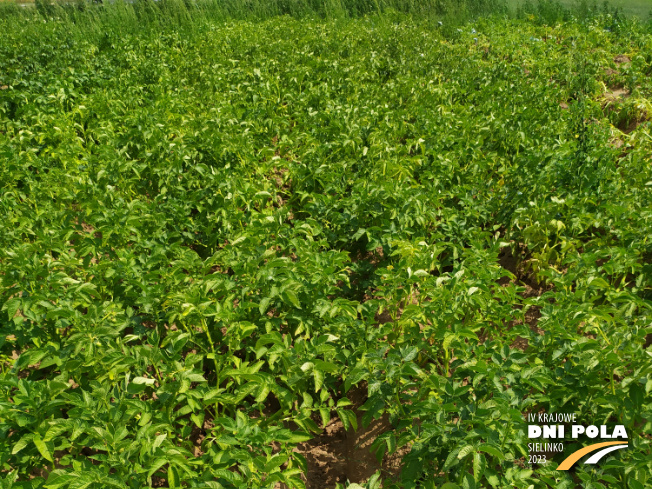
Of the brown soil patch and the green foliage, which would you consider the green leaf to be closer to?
the green foliage

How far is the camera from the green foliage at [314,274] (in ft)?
6.57

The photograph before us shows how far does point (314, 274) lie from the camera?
2.66 meters

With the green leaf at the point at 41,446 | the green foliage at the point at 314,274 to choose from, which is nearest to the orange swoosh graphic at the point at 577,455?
the green foliage at the point at 314,274

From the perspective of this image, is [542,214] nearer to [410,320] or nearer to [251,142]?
[410,320]

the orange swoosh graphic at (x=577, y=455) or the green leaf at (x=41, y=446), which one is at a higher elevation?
the green leaf at (x=41, y=446)

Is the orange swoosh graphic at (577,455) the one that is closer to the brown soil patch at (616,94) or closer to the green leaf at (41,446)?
the green leaf at (41,446)

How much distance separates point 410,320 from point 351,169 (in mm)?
2060

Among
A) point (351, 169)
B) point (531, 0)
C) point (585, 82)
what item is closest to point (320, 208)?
point (351, 169)

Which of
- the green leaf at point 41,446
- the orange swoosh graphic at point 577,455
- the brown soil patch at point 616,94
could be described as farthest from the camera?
the brown soil patch at point 616,94

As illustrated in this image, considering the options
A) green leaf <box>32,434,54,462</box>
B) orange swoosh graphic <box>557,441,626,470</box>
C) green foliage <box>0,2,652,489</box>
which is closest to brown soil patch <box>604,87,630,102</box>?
green foliage <box>0,2,652,489</box>

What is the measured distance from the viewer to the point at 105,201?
3545mm

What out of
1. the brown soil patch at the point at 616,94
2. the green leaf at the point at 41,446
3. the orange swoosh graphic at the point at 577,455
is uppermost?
the brown soil patch at the point at 616,94

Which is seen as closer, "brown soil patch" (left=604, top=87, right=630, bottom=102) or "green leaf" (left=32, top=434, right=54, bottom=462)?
"green leaf" (left=32, top=434, right=54, bottom=462)

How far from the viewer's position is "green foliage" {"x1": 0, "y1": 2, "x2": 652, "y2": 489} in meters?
2.00
